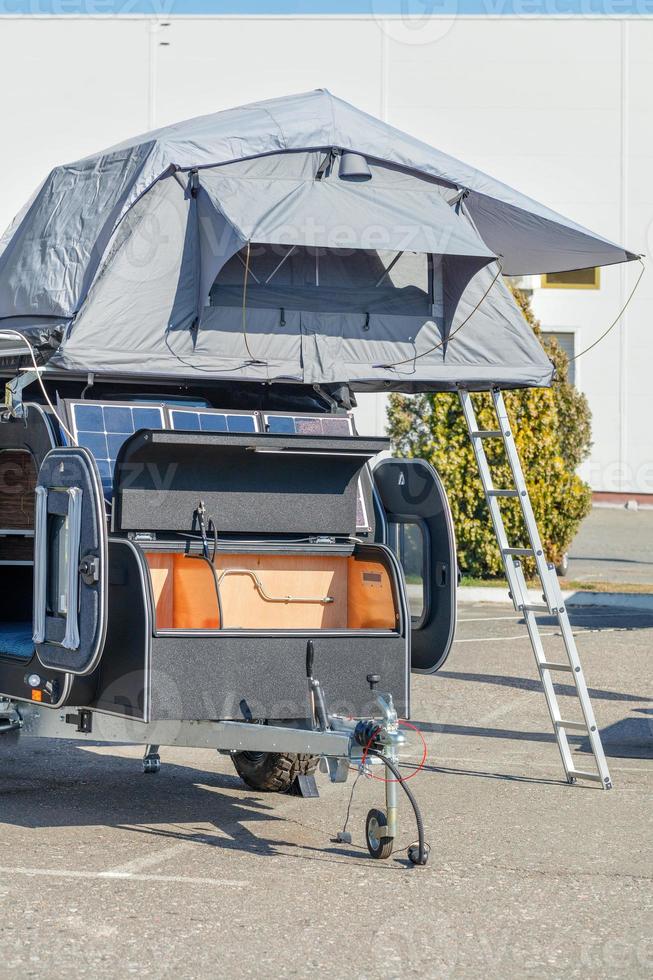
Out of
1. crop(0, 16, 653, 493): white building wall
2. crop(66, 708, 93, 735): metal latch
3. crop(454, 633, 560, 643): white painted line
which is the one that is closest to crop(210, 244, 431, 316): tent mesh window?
crop(66, 708, 93, 735): metal latch

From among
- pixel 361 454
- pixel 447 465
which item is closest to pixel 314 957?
pixel 361 454

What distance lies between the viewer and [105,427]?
6.97 meters

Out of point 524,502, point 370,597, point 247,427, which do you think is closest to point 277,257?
point 247,427

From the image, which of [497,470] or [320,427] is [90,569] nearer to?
[320,427]

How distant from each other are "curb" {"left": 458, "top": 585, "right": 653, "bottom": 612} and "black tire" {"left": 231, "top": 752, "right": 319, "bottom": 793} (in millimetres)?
8970

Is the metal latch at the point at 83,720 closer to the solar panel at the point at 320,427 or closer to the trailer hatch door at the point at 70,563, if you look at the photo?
the trailer hatch door at the point at 70,563

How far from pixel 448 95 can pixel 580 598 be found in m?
16.0

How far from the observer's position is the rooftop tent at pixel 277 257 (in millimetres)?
6953

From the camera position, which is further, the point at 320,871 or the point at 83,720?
the point at 83,720

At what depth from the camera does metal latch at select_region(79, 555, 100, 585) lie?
5824mm

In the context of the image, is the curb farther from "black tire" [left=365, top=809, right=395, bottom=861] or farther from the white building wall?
the white building wall

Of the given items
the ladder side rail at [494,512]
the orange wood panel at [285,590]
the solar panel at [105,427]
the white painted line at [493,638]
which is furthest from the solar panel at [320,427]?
the white painted line at [493,638]

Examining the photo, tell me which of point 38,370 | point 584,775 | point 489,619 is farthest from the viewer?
point 489,619

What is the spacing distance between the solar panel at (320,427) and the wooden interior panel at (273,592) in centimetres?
41
